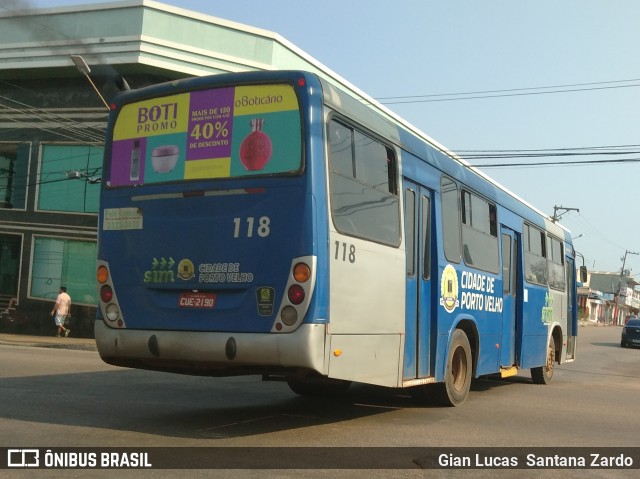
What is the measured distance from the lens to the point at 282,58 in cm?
2441

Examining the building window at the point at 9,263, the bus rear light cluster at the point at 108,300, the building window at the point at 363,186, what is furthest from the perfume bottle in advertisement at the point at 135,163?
the building window at the point at 9,263

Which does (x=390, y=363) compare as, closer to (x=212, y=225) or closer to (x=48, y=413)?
(x=212, y=225)

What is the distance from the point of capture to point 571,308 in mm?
16938

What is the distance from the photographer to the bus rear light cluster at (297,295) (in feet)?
21.4

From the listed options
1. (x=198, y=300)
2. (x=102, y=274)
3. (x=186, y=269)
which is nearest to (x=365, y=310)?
(x=198, y=300)

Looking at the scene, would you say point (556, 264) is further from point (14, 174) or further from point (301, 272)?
point (14, 174)

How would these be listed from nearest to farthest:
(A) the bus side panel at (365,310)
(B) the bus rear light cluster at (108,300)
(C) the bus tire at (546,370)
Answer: (A) the bus side panel at (365,310) < (B) the bus rear light cluster at (108,300) < (C) the bus tire at (546,370)

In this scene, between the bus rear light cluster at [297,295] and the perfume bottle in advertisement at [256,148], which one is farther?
the perfume bottle in advertisement at [256,148]

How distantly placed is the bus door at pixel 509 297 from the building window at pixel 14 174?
18565 millimetres

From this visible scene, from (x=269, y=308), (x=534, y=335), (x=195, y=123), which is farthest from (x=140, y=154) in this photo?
(x=534, y=335)

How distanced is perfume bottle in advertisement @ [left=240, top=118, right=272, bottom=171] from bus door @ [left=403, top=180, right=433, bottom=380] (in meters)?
2.04

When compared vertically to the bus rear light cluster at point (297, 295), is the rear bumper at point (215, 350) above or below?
below

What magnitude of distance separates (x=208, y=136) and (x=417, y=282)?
297 centimetres

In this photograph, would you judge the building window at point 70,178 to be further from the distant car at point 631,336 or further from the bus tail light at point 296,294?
the distant car at point 631,336
